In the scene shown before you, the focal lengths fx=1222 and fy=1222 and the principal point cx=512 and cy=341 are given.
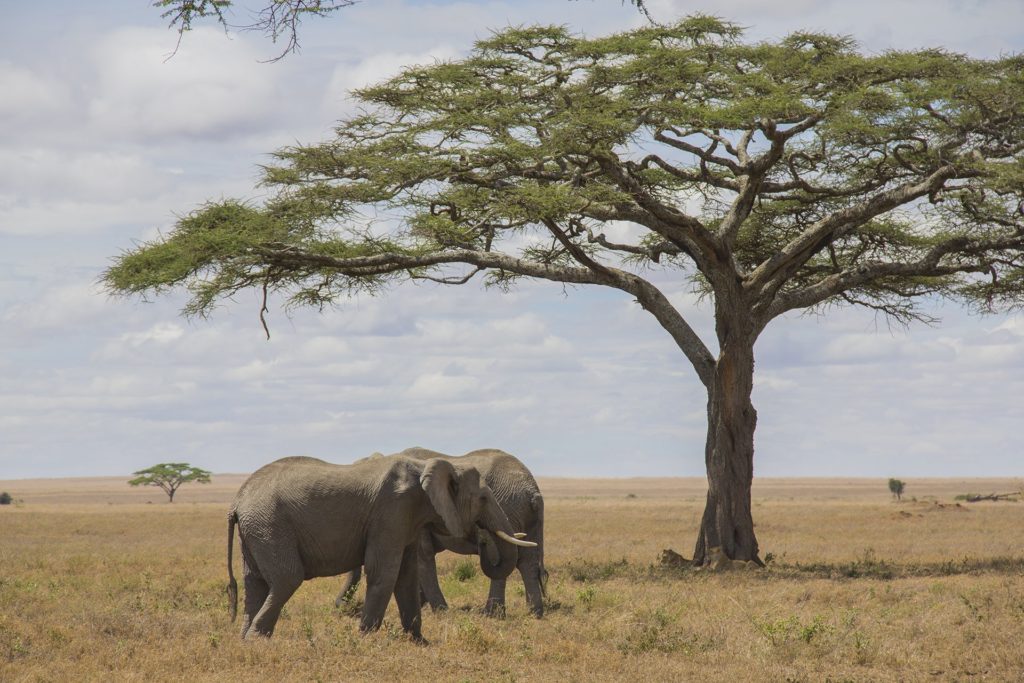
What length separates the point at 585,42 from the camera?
2545 centimetres

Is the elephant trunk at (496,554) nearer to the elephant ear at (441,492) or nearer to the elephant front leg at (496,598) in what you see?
the elephant ear at (441,492)

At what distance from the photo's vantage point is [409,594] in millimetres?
13812

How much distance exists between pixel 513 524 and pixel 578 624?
7.26ft

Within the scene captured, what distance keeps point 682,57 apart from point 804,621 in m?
12.6

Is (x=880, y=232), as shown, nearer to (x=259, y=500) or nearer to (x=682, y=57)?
(x=682, y=57)

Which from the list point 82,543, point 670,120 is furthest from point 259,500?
point 82,543

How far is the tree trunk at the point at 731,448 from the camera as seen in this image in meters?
24.8

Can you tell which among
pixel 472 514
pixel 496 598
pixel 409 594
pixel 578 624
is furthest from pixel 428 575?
pixel 472 514

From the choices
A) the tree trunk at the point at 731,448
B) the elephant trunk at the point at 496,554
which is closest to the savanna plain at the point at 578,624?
the elephant trunk at the point at 496,554

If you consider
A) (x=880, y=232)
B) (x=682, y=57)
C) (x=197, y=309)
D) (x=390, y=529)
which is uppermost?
(x=682, y=57)

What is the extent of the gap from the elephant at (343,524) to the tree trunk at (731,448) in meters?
12.0

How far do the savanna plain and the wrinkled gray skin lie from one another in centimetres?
33

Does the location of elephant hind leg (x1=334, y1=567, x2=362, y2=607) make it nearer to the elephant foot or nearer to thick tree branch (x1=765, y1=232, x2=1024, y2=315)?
the elephant foot

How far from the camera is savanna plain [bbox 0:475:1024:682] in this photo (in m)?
12.0
